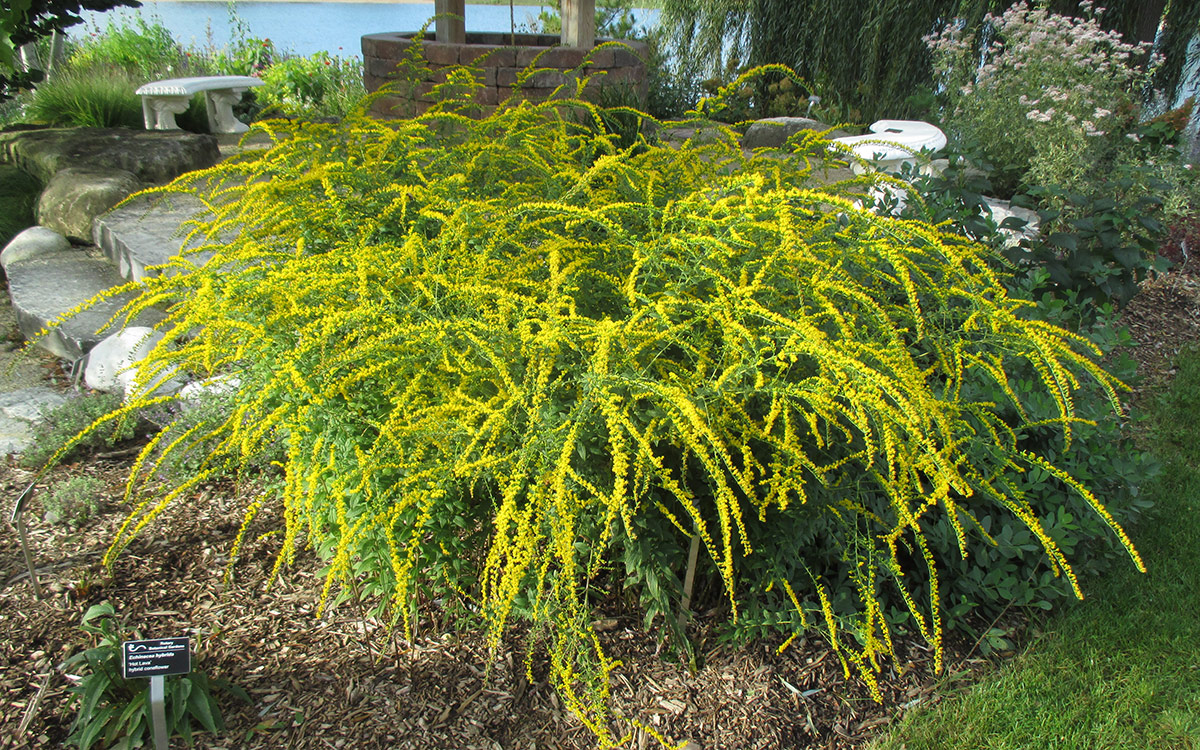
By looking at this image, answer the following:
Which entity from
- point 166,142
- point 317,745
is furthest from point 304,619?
point 166,142

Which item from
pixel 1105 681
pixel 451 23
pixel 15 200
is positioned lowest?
pixel 1105 681

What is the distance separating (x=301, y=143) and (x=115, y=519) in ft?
4.15

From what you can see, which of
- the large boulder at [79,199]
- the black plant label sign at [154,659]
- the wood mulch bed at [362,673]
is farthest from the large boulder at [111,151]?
the black plant label sign at [154,659]

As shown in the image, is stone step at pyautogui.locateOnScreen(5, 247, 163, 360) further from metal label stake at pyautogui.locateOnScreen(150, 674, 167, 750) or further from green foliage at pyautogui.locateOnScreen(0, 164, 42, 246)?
metal label stake at pyautogui.locateOnScreen(150, 674, 167, 750)

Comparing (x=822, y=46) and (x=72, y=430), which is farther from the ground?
(x=822, y=46)

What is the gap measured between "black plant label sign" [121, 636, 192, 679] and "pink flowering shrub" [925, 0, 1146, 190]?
4.78m

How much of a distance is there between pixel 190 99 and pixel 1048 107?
686cm

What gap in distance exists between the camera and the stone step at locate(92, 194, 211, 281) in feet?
12.8

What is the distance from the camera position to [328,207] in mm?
2258

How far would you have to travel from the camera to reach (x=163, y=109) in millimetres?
6562

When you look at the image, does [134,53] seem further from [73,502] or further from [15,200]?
[73,502]

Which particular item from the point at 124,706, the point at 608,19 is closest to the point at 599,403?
the point at 124,706

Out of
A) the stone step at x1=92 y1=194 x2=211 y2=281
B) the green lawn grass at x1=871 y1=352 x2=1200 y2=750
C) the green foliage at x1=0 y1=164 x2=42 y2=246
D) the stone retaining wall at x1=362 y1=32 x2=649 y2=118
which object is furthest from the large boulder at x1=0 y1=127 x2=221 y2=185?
the green lawn grass at x1=871 y1=352 x2=1200 y2=750

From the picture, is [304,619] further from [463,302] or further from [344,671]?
[463,302]
